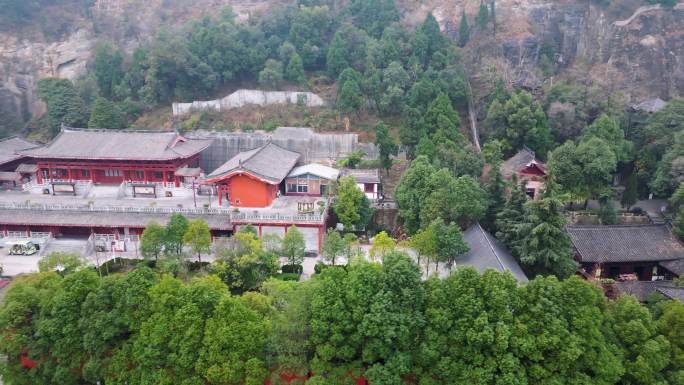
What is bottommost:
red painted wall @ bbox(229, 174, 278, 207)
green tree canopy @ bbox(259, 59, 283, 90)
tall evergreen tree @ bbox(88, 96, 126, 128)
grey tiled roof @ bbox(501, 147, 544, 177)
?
red painted wall @ bbox(229, 174, 278, 207)

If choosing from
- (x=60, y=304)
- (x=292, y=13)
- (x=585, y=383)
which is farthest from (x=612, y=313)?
(x=292, y=13)

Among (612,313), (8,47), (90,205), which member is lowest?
(612,313)

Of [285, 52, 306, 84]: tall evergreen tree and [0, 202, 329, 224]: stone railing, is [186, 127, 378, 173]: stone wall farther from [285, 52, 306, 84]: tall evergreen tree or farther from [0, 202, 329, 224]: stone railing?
[0, 202, 329, 224]: stone railing

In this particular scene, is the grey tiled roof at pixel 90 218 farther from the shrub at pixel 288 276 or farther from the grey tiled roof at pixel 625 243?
the grey tiled roof at pixel 625 243

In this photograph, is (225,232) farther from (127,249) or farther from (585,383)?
(585,383)

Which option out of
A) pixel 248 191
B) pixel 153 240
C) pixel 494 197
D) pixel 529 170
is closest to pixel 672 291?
pixel 494 197

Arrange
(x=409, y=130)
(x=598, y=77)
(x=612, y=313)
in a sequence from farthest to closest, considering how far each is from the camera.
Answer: (x=598, y=77) → (x=409, y=130) → (x=612, y=313)

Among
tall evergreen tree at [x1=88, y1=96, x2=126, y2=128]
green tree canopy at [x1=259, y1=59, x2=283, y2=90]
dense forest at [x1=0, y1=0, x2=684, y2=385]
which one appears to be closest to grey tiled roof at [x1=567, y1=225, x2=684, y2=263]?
dense forest at [x1=0, y1=0, x2=684, y2=385]

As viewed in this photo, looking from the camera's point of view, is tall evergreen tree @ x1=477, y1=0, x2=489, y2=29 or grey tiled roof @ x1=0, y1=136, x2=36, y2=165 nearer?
grey tiled roof @ x1=0, y1=136, x2=36, y2=165
